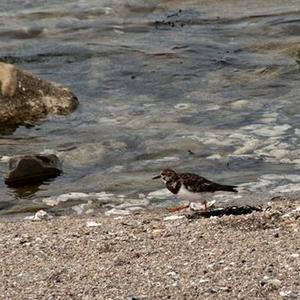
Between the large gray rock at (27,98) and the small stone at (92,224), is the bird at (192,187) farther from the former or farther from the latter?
the large gray rock at (27,98)

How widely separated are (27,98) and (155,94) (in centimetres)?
172

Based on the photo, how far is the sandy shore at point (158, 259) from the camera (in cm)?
552

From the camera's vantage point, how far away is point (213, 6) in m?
17.9

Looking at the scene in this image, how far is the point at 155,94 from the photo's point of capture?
12555 millimetres

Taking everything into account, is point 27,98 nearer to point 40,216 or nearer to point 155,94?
point 155,94

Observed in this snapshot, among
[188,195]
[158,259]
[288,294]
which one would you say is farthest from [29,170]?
[288,294]

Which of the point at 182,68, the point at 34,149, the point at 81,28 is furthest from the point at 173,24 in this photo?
the point at 34,149

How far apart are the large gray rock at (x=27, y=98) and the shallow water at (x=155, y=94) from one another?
0.24 metres

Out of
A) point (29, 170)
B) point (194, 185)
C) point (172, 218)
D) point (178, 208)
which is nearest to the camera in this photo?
point (172, 218)

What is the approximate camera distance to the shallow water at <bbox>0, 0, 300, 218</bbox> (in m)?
9.40

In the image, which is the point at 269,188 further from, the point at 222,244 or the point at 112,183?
the point at 222,244

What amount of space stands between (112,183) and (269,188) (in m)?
1.52

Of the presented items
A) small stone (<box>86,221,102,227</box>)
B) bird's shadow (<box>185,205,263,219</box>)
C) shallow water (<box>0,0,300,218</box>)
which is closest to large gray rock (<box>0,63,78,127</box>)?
shallow water (<box>0,0,300,218</box>)

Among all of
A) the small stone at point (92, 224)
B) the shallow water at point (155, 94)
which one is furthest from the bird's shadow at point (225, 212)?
the shallow water at point (155, 94)
